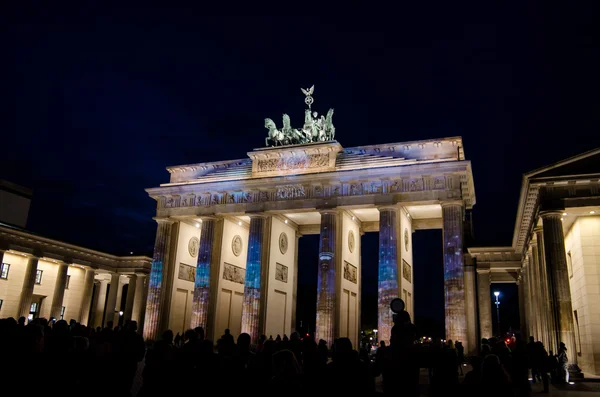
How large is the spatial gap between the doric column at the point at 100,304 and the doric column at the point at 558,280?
157 feet

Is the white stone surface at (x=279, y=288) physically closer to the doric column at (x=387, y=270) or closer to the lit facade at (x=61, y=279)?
the doric column at (x=387, y=270)

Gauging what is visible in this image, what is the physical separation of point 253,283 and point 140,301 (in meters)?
20.8

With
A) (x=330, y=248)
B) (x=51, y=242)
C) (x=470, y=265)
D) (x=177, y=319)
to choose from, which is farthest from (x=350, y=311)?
(x=51, y=242)

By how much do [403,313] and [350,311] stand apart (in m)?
29.6

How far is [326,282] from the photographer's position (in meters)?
31.8

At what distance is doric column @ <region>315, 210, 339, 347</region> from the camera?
31.1m

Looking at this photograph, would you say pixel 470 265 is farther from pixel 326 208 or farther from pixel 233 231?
pixel 233 231

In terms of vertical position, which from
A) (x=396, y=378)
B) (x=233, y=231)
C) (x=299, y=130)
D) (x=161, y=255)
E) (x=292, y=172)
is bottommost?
(x=396, y=378)

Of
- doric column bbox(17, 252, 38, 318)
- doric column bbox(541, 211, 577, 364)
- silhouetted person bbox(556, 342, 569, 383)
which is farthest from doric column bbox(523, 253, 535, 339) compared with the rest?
doric column bbox(17, 252, 38, 318)

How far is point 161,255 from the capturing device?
37188 mm

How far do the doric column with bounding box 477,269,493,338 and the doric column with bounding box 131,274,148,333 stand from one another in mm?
30463

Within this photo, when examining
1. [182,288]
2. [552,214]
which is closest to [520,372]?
[552,214]

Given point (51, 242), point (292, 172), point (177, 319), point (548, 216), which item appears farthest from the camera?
point (51, 242)

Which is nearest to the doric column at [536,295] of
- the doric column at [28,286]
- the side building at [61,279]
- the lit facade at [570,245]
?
the lit facade at [570,245]
